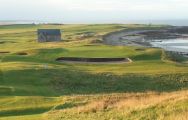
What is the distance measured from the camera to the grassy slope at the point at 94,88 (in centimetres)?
1975

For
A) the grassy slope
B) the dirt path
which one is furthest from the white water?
the dirt path

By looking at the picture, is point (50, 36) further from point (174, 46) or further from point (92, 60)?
point (92, 60)

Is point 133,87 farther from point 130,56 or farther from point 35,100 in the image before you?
point 130,56

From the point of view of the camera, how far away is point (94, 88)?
45719 millimetres

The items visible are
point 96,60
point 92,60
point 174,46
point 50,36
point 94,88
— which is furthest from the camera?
point 50,36

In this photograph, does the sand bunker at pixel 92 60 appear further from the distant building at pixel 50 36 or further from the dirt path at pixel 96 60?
the distant building at pixel 50 36

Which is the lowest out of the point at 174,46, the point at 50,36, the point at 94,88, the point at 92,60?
the point at 174,46

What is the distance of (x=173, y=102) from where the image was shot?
1920 centimetres

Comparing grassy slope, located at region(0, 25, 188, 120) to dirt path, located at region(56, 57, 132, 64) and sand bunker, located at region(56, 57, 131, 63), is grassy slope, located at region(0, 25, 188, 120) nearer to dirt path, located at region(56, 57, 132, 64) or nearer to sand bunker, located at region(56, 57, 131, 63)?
sand bunker, located at region(56, 57, 131, 63)

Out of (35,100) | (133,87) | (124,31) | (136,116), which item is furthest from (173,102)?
(124,31)

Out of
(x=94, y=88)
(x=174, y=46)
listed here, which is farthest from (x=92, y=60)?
(x=174, y=46)

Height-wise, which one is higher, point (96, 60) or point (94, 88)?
point (96, 60)

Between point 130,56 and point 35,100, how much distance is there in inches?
1596

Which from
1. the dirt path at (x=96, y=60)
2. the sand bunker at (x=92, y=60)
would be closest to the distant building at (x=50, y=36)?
the sand bunker at (x=92, y=60)
